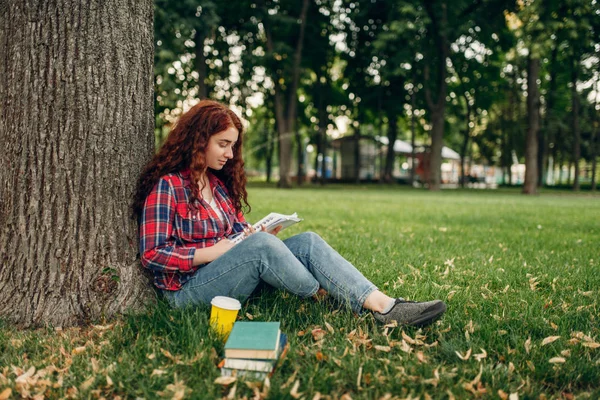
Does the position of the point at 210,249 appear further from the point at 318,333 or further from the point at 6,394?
the point at 6,394

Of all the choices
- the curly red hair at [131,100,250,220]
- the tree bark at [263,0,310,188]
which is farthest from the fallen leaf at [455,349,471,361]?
the tree bark at [263,0,310,188]

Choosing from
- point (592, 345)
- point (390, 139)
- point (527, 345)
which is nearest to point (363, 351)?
point (527, 345)

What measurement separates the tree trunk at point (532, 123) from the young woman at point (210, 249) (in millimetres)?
22265

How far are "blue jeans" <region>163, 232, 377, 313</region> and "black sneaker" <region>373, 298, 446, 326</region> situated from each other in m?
0.19

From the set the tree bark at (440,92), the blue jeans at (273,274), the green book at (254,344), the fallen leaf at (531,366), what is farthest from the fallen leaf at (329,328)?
the tree bark at (440,92)

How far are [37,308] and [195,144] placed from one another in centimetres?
137

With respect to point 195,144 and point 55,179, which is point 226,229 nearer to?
point 195,144

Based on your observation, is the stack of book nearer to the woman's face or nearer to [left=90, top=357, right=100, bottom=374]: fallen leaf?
[left=90, top=357, right=100, bottom=374]: fallen leaf

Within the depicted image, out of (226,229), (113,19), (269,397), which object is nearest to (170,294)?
(226,229)

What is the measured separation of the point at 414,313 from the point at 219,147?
5.25 ft

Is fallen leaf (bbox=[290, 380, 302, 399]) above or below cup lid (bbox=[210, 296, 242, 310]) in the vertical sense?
below

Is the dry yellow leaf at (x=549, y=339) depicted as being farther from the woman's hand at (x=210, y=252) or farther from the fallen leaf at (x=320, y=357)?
the woman's hand at (x=210, y=252)

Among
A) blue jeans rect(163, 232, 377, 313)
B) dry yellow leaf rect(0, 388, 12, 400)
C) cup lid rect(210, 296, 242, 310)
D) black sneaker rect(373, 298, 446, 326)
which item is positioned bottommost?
dry yellow leaf rect(0, 388, 12, 400)

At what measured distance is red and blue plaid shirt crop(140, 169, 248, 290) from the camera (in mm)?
3033
